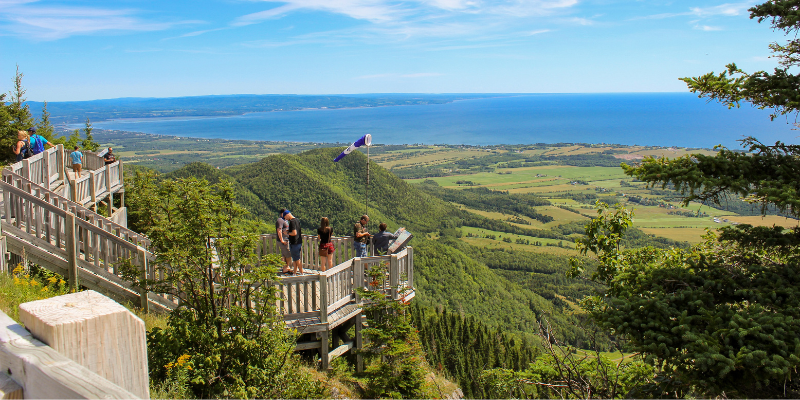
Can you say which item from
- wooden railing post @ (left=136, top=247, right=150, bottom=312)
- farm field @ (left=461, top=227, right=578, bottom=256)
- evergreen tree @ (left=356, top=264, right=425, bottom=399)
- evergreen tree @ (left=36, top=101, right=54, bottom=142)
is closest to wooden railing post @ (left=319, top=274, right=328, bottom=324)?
evergreen tree @ (left=356, top=264, right=425, bottom=399)

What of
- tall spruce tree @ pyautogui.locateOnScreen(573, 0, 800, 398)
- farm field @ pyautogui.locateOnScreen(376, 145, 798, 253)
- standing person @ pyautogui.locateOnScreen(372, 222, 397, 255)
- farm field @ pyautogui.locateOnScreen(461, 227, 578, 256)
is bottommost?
farm field @ pyautogui.locateOnScreen(461, 227, 578, 256)

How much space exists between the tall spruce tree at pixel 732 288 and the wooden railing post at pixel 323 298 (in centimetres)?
533

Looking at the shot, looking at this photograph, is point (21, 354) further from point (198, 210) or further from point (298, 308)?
point (298, 308)

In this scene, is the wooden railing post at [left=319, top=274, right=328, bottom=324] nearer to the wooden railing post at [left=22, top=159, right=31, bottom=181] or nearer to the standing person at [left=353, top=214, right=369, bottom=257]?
the standing person at [left=353, top=214, right=369, bottom=257]

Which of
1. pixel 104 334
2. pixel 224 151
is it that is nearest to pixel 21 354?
pixel 104 334

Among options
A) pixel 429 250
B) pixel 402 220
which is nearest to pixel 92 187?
pixel 429 250

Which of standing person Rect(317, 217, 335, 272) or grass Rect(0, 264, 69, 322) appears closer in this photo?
grass Rect(0, 264, 69, 322)

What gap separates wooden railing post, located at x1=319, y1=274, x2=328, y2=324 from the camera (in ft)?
32.3

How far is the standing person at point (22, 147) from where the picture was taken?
38.8ft

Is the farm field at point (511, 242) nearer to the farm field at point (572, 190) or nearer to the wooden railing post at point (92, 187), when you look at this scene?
the farm field at point (572, 190)

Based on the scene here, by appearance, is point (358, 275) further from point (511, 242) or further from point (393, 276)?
point (511, 242)

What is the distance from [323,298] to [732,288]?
22.4 ft

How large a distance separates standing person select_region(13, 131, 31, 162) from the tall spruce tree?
1307cm

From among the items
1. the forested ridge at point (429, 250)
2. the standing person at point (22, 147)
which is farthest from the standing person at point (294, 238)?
the forested ridge at point (429, 250)
